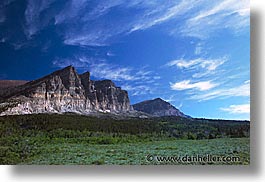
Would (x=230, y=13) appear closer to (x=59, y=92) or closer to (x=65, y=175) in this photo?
(x=59, y=92)

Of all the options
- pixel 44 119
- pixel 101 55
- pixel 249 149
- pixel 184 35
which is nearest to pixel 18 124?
pixel 44 119

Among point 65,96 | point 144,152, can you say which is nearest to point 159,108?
point 144,152

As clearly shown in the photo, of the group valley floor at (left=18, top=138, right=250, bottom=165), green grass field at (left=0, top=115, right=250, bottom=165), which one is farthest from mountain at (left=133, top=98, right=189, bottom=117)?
valley floor at (left=18, top=138, right=250, bottom=165)

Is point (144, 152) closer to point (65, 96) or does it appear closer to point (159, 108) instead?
point (159, 108)

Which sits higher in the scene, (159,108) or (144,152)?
(159,108)

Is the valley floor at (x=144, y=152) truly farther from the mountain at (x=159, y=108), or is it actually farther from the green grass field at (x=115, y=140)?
the mountain at (x=159, y=108)

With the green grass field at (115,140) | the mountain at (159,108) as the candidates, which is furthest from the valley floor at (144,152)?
the mountain at (159,108)
